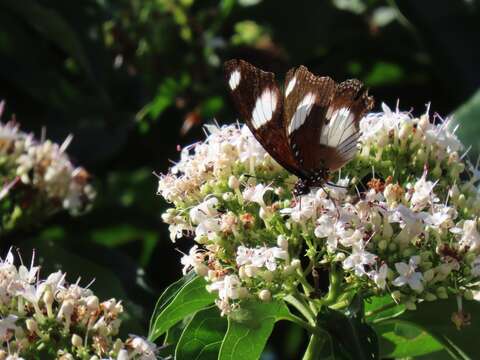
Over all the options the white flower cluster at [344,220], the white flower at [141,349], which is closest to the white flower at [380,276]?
the white flower cluster at [344,220]

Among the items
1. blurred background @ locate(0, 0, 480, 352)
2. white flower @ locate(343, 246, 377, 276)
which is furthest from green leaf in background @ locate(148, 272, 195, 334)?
blurred background @ locate(0, 0, 480, 352)

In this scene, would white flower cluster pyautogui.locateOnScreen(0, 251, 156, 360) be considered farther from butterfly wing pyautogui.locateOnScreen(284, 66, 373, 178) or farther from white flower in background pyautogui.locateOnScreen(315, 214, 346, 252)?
butterfly wing pyautogui.locateOnScreen(284, 66, 373, 178)

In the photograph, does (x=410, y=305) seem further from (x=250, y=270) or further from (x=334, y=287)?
(x=250, y=270)

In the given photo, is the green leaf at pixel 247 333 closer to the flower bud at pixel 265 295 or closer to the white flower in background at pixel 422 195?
the flower bud at pixel 265 295

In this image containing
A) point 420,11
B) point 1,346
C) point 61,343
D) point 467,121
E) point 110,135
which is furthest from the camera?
point 110,135

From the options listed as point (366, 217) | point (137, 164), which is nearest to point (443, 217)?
point (366, 217)

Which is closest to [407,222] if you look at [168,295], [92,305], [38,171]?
[168,295]

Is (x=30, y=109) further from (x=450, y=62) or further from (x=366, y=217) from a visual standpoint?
(x=366, y=217)
